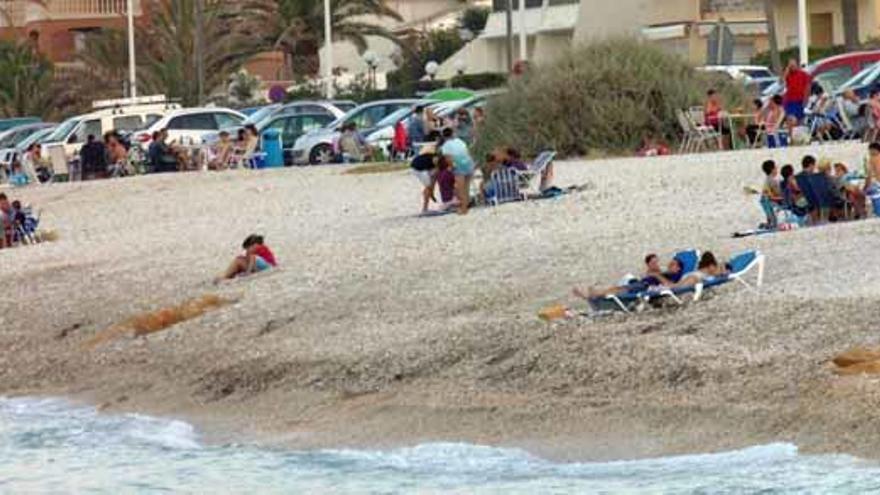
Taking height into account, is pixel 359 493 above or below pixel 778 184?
below

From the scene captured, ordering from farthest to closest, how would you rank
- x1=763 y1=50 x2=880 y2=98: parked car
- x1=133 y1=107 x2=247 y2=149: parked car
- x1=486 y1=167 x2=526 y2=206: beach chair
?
x1=133 y1=107 x2=247 y2=149: parked car, x1=763 y1=50 x2=880 y2=98: parked car, x1=486 y1=167 x2=526 y2=206: beach chair

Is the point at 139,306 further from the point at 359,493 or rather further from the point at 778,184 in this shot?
the point at 359,493

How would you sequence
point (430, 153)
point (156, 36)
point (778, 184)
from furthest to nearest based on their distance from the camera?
point (156, 36) → point (430, 153) → point (778, 184)

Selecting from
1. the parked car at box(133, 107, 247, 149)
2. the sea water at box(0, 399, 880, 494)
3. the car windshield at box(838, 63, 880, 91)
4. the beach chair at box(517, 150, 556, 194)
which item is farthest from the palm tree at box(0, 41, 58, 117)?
the sea water at box(0, 399, 880, 494)

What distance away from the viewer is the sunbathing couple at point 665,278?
16.8 metres

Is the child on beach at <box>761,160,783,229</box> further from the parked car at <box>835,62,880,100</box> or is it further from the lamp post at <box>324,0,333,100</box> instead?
the lamp post at <box>324,0,333,100</box>

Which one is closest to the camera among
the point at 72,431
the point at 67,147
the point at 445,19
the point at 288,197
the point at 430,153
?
the point at 72,431

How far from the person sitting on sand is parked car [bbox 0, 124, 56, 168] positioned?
24456mm

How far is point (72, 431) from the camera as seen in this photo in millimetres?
17844

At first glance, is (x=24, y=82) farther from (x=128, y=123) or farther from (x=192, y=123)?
(x=192, y=123)

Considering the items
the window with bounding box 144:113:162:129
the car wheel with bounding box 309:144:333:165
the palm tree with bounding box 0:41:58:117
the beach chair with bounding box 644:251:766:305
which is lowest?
the beach chair with bounding box 644:251:766:305

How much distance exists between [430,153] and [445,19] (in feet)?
185

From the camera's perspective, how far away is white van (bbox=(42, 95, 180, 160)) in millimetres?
47688

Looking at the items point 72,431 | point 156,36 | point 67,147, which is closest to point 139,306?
point 72,431
